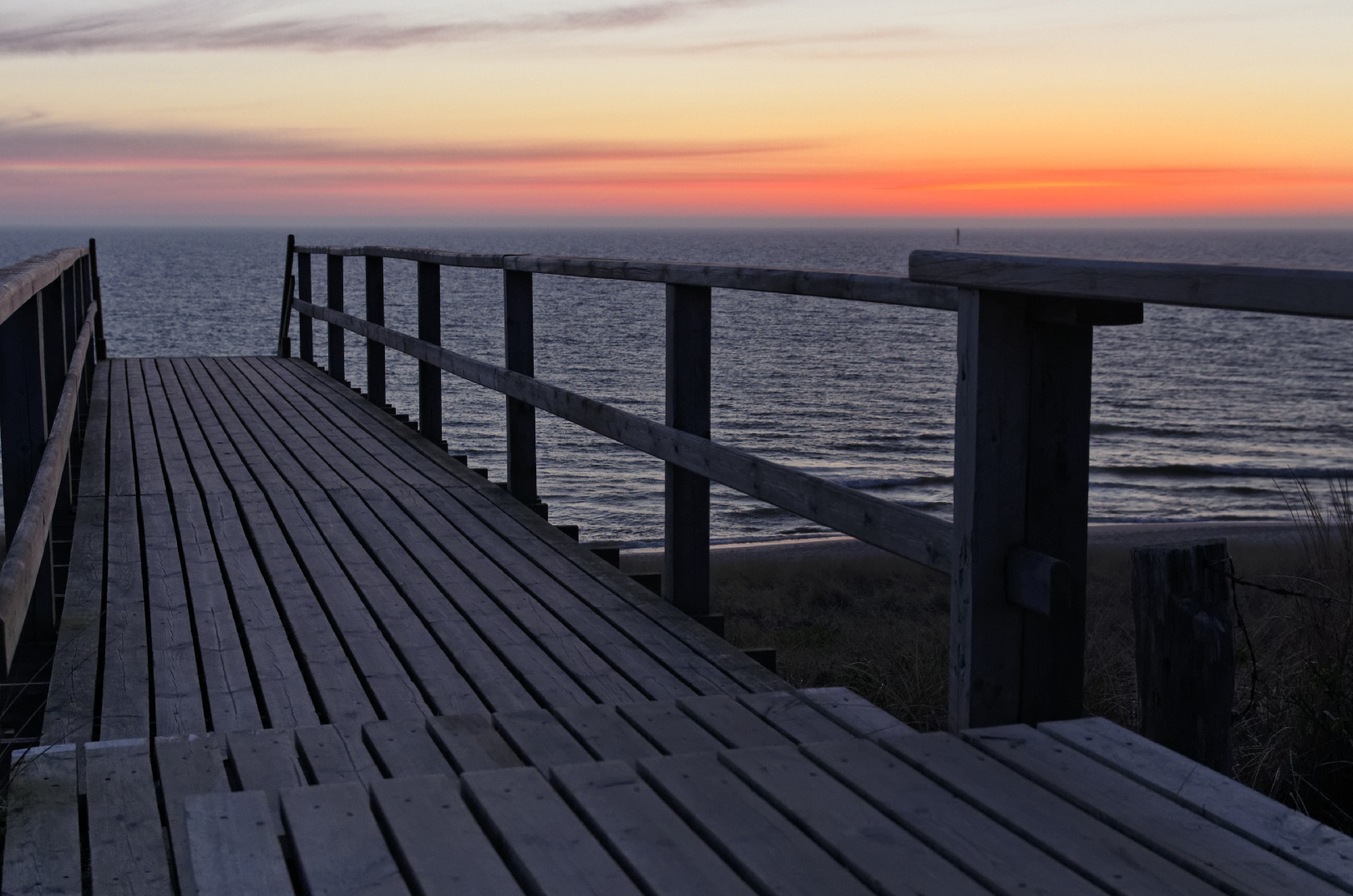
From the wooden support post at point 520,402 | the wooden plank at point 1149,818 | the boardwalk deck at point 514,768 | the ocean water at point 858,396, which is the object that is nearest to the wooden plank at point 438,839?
the boardwalk deck at point 514,768

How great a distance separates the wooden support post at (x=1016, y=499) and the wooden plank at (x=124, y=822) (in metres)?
1.59

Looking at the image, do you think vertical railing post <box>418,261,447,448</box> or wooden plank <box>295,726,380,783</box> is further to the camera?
vertical railing post <box>418,261,447,448</box>

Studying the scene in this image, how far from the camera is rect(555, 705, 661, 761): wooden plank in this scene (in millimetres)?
2770

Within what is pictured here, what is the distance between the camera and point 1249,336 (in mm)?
50125

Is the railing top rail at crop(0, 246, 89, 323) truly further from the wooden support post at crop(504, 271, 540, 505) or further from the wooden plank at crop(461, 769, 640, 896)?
the wooden support post at crop(504, 271, 540, 505)

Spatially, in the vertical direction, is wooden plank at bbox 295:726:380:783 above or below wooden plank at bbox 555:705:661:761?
→ below

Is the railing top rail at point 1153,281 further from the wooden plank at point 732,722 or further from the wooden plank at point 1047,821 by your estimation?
the wooden plank at point 732,722

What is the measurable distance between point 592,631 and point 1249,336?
169ft

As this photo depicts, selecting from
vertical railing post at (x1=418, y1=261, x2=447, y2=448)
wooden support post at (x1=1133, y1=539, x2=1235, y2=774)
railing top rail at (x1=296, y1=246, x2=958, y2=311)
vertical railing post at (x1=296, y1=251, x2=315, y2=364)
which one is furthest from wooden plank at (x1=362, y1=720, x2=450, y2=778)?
vertical railing post at (x1=296, y1=251, x2=315, y2=364)

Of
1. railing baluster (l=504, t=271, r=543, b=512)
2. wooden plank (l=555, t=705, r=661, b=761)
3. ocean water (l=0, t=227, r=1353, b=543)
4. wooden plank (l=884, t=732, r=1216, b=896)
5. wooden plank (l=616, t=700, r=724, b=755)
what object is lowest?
ocean water (l=0, t=227, r=1353, b=543)

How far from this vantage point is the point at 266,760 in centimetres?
271

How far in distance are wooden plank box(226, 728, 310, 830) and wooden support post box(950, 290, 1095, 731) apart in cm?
139

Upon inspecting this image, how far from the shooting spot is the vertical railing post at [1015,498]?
8.67ft

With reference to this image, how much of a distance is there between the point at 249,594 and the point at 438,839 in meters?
2.51
